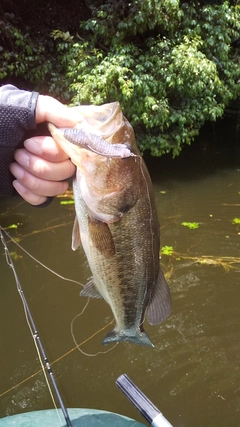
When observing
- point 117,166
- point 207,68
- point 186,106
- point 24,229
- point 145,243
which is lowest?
point 24,229

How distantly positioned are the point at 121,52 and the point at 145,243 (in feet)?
23.1

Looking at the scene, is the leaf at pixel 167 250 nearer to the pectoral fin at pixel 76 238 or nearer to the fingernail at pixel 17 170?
the pectoral fin at pixel 76 238

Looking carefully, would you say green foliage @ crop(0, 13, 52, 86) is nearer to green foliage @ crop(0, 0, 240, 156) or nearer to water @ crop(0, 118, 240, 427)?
green foliage @ crop(0, 0, 240, 156)

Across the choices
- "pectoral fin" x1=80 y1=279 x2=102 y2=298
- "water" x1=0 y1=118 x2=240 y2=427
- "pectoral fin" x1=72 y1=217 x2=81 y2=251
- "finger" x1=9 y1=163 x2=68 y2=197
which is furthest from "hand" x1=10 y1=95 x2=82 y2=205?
"water" x1=0 y1=118 x2=240 y2=427

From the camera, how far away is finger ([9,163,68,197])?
1390 mm

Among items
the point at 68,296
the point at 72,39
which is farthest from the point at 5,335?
the point at 72,39

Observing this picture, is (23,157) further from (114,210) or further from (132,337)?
(132,337)

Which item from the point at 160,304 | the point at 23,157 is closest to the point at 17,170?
the point at 23,157

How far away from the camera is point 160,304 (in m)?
1.67

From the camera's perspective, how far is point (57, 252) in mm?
6070

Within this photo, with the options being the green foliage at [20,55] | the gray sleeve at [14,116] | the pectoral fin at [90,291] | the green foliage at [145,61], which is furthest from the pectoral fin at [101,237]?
the green foliage at [20,55]

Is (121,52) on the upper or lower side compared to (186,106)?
upper

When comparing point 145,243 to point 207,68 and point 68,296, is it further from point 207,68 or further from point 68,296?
point 207,68

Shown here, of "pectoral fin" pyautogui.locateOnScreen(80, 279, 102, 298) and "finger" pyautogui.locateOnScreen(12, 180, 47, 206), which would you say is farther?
"pectoral fin" pyautogui.locateOnScreen(80, 279, 102, 298)
